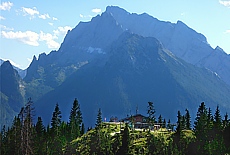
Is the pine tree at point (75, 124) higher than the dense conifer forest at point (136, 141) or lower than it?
higher

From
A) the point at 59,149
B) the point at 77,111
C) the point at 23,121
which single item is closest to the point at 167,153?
the point at 59,149

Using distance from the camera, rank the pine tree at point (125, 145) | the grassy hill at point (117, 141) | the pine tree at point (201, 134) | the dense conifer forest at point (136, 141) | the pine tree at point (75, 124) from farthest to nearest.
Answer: the pine tree at point (75, 124) → the pine tree at point (201, 134) → the grassy hill at point (117, 141) → the dense conifer forest at point (136, 141) → the pine tree at point (125, 145)

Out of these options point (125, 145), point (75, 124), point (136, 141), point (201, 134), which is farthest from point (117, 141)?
point (75, 124)

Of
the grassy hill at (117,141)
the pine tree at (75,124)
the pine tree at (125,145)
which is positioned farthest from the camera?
the pine tree at (75,124)

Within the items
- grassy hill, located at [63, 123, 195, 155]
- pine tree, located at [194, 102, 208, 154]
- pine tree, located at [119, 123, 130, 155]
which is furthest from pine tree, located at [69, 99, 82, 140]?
pine tree, located at [194, 102, 208, 154]

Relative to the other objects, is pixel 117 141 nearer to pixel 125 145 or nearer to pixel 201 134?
pixel 125 145

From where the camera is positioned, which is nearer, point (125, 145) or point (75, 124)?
point (125, 145)

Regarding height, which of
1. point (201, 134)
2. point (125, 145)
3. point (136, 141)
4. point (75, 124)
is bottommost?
point (125, 145)

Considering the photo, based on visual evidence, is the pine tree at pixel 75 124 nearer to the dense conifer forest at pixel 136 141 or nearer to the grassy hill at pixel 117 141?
the dense conifer forest at pixel 136 141

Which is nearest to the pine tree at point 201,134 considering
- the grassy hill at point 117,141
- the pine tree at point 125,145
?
the grassy hill at point 117,141

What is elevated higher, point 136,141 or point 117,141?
point 136,141

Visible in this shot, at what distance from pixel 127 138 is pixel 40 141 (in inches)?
1475

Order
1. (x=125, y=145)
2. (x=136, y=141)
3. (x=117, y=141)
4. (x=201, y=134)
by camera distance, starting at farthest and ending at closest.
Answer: (x=201, y=134)
(x=136, y=141)
(x=117, y=141)
(x=125, y=145)

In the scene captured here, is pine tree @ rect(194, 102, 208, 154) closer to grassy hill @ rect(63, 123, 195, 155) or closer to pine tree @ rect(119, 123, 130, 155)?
grassy hill @ rect(63, 123, 195, 155)
